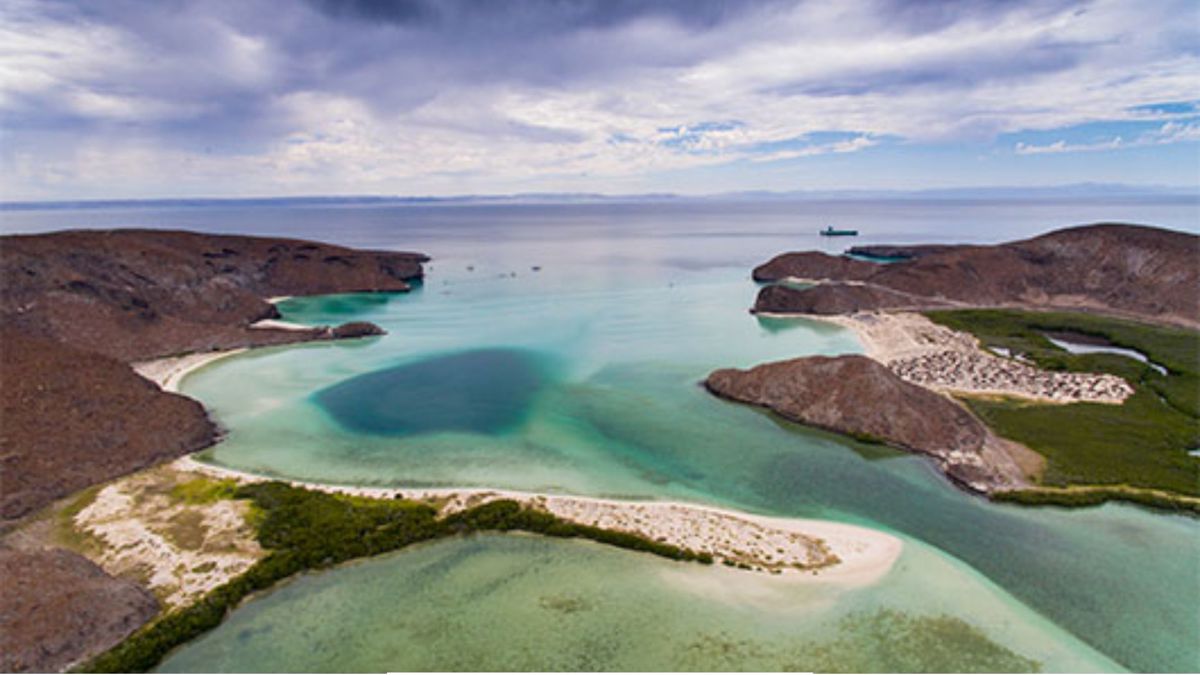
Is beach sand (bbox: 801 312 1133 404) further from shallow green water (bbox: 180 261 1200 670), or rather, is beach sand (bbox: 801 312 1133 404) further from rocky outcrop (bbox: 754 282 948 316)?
rocky outcrop (bbox: 754 282 948 316)

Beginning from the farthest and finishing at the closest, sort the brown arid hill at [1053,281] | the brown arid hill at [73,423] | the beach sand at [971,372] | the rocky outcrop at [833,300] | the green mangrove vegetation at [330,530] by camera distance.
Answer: the rocky outcrop at [833,300] < the brown arid hill at [1053,281] < the beach sand at [971,372] < the brown arid hill at [73,423] < the green mangrove vegetation at [330,530]

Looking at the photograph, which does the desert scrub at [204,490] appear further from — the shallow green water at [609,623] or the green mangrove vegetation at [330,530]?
the shallow green water at [609,623]

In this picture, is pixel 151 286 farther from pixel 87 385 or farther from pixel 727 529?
pixel 727 529

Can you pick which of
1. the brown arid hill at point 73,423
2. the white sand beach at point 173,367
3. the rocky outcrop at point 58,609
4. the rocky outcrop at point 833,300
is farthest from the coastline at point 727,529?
the rocky outcrop at point 833,300

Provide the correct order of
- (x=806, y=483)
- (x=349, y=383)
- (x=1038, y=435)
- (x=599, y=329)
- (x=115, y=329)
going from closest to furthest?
(x=806, y=483) → (x=1038, y=435) → (x=349, y=383) → (x=115, y=329) → (x=599, y=329)

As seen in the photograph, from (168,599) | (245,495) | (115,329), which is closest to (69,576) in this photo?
(168,599)

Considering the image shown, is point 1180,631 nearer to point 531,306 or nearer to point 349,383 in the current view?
point 349,383

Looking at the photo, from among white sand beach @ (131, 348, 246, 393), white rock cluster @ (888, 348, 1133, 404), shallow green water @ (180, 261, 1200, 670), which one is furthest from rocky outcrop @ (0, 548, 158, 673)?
white rock cluster @ (888, 348, 1133, 404)
